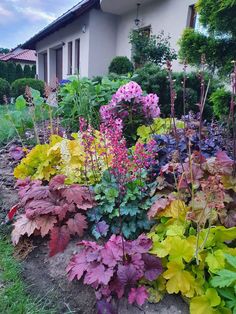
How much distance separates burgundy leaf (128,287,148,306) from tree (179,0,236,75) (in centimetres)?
225

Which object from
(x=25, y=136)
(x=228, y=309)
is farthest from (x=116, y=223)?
(x=25, y=136)

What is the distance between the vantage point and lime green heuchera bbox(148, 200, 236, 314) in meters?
1.49

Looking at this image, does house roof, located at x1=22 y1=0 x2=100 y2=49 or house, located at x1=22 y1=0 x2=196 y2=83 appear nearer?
house, located at x1=22 y1=0 x2=196 y2=83

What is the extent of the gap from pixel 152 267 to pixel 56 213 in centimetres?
75

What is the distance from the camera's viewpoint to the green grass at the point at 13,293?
5.19ft

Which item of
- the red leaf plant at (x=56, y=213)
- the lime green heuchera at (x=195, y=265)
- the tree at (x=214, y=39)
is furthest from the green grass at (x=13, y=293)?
the tree at (x=214, y=39)

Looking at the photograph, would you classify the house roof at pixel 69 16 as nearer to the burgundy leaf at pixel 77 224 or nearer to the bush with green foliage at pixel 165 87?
the bush with green foliage at pixel 165 87

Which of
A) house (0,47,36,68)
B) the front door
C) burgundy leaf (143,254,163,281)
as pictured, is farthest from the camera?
house (0,47,36,68)

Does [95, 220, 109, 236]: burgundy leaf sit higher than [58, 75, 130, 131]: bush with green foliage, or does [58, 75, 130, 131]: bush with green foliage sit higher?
[58, 75, 130, 131]: bush with green foliage

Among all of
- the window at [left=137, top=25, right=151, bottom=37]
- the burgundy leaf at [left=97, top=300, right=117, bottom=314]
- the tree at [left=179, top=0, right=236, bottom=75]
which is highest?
the window at [left=137, top=25, right=151, bottom=37]

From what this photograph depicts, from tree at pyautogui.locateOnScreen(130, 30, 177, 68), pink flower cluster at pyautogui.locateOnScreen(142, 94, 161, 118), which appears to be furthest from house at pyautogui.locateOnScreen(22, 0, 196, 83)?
pink flower cluster at pyautogui.locateOnScreen(142, 94, 161, 118)

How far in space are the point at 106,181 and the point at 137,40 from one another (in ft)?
26.8

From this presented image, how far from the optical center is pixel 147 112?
3.38 metres

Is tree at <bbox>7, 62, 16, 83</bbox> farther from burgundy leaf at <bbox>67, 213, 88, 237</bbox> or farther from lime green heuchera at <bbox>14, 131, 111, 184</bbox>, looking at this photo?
burgundy leaf at <bbox>67, 213, 88, 237</bbox>
